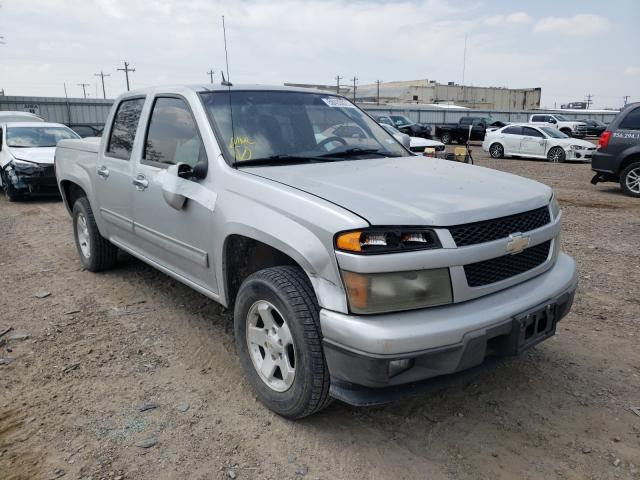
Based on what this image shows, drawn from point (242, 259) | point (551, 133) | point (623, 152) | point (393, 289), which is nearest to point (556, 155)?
point (551, 133)


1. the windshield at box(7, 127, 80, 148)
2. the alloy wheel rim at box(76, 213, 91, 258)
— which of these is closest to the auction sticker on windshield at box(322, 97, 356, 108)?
the alloy wheel rim at box(76, 213, 91, 258)

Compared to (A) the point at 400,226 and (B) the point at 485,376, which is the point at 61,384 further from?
(B) the point at 485,376

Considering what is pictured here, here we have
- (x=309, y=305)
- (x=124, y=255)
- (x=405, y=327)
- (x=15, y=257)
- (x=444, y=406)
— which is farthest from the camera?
(x=15, y=257)

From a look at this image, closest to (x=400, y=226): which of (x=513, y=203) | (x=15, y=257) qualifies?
(x=513, y=203)

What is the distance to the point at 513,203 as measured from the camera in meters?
2.69

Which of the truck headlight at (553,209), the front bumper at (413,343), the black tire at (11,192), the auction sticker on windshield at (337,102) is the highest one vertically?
the auction sticker on windshield at (337,102)

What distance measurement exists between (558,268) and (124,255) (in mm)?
4568

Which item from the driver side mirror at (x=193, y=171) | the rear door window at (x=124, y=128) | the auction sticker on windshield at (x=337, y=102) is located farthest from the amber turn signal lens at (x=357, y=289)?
the rear door window at (x=124, y=128)

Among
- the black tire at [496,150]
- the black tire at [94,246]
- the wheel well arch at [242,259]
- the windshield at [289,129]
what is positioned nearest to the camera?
the wheel well arch at [242,259]

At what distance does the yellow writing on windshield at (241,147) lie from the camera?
3209mm

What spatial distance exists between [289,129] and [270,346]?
1526mm

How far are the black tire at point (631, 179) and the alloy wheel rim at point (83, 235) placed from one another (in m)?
9.37

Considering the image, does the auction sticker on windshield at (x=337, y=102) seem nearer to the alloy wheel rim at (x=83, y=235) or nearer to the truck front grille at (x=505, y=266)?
the truck front grille at (x=505, y=266)

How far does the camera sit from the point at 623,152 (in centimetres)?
964
